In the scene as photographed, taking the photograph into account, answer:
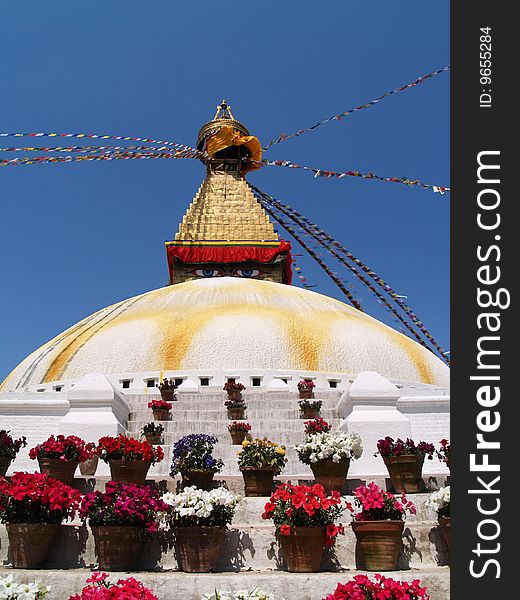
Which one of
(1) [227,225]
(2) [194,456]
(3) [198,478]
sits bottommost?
(3) [198,478]

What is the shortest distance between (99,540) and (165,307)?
14066 millimetres

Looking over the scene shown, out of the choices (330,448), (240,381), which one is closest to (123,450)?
(330,448)

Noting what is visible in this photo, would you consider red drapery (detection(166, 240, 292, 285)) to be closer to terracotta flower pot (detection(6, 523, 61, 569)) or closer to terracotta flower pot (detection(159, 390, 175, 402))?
terracotta flower pot (detection(159, 390, 175, 402))

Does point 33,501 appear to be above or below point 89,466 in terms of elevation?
below

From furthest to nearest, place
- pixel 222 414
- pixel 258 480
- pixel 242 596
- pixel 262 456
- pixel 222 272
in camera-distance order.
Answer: pixel 222 272 → pixel 222 414 → pixel 262 456 → pixel 258 480 → pixel 242 596

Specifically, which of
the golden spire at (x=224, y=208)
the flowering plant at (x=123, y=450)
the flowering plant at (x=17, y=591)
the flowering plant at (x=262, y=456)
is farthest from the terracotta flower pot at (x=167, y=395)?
the golden spire at (x=224, y=208)

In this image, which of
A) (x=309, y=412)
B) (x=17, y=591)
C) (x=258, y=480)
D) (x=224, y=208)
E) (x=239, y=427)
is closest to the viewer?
(x=17, y=591)

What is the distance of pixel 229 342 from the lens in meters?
17.1

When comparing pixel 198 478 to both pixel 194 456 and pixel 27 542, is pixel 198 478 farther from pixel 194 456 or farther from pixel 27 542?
pixel 27 542

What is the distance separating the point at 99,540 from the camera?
5945 millimetres

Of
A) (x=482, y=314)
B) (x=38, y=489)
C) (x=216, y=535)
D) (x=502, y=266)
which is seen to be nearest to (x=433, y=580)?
(x=216, y=535)

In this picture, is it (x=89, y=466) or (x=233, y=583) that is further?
(x=89, y=466)

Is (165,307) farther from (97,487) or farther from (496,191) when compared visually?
(496,191)

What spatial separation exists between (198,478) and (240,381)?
851 cm
